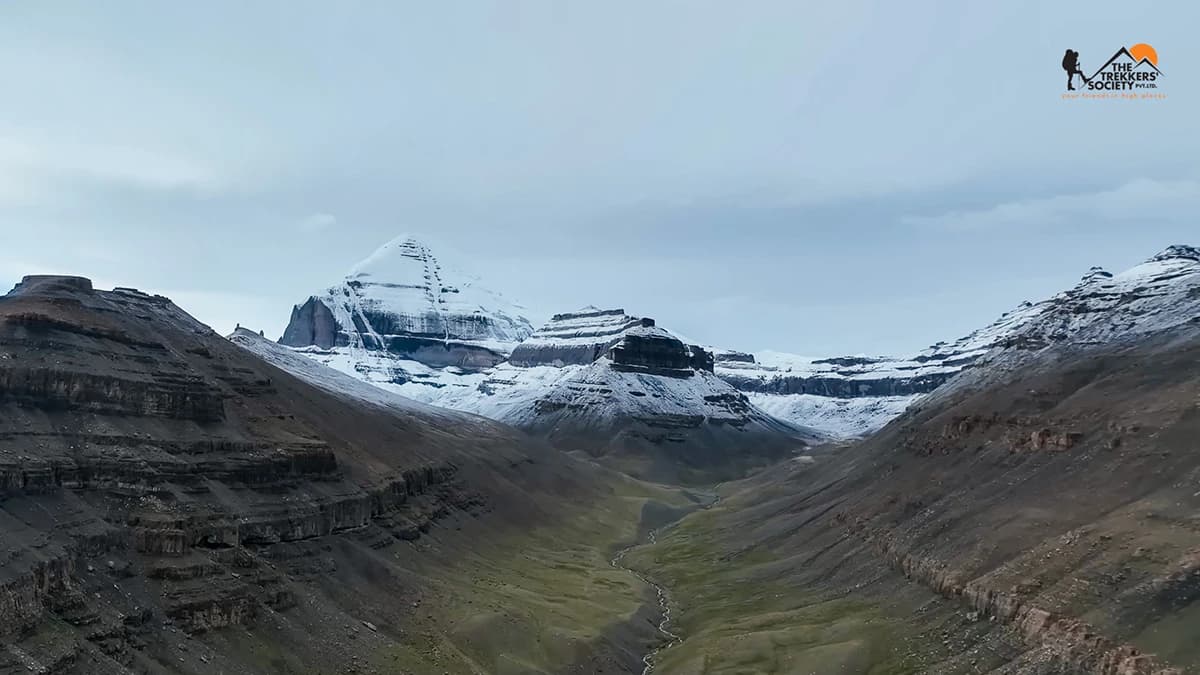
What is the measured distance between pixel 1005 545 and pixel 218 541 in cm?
6234

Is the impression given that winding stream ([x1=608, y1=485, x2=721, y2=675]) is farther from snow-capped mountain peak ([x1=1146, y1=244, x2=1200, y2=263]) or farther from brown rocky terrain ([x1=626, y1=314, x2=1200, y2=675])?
snow-capped mountain peak ([x1=1146, y1=244, x2=1200, y2=263])

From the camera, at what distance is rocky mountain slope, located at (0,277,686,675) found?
54.4 metres

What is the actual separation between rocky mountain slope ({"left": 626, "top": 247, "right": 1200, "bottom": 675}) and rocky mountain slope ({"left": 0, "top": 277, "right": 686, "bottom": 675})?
1416 cm

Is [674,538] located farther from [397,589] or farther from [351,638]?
[351,638]

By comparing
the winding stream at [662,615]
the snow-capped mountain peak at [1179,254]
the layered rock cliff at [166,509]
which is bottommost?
the winding stream at [662,615]

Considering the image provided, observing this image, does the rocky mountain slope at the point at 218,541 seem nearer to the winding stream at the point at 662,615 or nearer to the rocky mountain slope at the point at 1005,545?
the winding stream at the point at 662,615

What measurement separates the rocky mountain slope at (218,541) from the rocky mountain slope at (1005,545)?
14.2 metres

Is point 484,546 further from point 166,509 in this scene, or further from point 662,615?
point 166,509

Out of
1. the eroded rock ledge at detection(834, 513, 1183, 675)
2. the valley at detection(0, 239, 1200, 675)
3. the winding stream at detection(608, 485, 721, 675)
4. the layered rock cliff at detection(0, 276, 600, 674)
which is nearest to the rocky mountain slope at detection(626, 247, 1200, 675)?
the eroded rock ledge at detection(834, 513, 1183, 675)

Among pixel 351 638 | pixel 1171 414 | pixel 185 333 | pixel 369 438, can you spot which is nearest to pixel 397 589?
pixel 351 638

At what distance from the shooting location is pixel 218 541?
222ft

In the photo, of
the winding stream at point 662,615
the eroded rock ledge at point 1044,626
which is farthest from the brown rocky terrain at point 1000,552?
the winding stream at point 662,615

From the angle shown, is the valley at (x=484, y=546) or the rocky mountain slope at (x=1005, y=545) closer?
the valley at (x=484, y=546)

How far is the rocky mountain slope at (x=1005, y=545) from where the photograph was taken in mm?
57000
